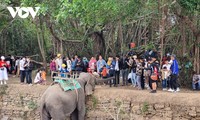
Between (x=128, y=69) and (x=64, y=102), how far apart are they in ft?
11.5

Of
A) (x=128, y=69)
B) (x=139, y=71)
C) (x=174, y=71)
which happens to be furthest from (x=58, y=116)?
(x=128, y=69)

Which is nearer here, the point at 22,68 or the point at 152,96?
the point at 152,96

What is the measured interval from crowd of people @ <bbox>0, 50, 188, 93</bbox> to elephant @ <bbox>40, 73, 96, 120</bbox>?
1331mm

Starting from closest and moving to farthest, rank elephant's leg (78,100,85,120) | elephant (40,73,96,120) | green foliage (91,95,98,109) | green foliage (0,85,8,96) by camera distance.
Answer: elephant (40,73,96,120) → elephant's leg (78,100,85,120) → green foliage (91,95,98,109) → green foliage (0,85,8,96)

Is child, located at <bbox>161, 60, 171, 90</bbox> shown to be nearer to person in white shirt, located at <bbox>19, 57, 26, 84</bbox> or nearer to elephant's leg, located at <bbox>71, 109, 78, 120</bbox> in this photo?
elephant's leg, located at <bbox>71, 109, 78, 120</bbox>

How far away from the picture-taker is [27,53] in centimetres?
2033

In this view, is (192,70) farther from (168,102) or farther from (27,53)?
(27,53)

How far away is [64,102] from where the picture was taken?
10141 mm

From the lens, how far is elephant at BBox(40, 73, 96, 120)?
9.92 meters

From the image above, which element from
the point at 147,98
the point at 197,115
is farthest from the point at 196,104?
the point at 147,98

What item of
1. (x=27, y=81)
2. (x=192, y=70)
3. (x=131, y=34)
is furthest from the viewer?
(x=131, y=34)

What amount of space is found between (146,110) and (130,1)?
123 inches

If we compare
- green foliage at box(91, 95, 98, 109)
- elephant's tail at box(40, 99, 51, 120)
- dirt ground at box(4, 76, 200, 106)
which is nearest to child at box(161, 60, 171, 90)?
dirt ground at box(4, 76, 200, 106)

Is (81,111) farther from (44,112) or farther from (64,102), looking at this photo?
(44,112)
